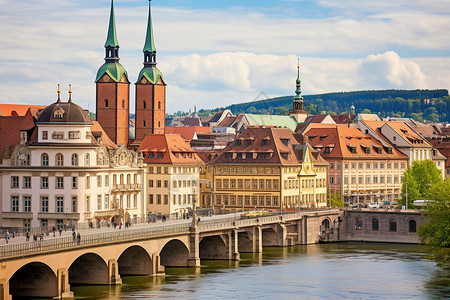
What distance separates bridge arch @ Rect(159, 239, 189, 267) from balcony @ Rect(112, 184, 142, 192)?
18.7 metres

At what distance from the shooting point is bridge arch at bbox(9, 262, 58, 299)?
99312mm

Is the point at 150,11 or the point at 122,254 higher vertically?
the point at 150,11

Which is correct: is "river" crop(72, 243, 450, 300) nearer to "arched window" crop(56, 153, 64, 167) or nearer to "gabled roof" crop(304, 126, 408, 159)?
"arched window" crop(56, 153, 64, 167)

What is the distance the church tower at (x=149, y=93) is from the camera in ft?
604

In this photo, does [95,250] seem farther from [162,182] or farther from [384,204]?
[384,204]

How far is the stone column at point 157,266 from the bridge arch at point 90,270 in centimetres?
891

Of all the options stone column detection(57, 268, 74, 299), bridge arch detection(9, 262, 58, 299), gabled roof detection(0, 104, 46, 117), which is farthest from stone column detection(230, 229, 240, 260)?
gabled roof detection(0, 104, 46, 117)

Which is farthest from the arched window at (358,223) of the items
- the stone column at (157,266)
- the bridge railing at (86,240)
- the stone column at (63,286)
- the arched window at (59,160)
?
the stone column at (63,286)

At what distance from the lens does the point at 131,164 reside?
150 metres

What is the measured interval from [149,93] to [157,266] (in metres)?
70.4

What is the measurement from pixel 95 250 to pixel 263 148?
2752 inches

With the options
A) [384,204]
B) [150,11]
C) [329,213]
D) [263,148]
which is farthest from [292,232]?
[150,11]

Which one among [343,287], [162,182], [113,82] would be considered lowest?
[343,287]

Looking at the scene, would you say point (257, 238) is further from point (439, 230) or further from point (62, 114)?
point (62, 114)
